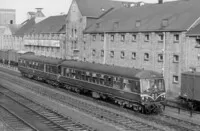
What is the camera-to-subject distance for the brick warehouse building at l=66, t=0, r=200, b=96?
123ft

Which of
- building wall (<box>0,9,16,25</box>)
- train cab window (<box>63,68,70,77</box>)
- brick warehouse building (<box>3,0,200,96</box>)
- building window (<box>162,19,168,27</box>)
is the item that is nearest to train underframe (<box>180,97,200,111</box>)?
brick warehouse building (<box>3,0,200,96</box>)

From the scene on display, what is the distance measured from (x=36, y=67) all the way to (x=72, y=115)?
77.2ft

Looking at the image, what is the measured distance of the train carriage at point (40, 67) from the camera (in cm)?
4347

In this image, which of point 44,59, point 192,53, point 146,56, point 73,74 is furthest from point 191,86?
point 44,59

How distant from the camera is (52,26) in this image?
75.0 meters

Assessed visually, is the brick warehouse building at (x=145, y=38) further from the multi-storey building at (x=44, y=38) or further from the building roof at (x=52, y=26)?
the building roof at (x=52, y=26)

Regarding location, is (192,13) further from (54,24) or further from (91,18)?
(54,24)

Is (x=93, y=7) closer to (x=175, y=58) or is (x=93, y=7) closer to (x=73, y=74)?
(x=73, y=74)

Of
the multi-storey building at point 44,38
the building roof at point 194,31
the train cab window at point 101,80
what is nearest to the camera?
the train cab window at point 101,80

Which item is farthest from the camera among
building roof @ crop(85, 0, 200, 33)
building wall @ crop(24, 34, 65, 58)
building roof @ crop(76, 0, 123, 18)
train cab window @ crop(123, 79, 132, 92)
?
building wall @ crop(24, 34, 65, 58)

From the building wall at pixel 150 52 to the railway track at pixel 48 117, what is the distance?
1637 centimetres

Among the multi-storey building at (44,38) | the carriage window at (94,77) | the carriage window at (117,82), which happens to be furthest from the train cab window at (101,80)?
the multi-storey building at (44,38)

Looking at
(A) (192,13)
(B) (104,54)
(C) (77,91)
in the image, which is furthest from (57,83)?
(A) (192,13)

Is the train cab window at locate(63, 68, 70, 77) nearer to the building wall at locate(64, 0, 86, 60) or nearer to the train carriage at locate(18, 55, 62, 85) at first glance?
the train carriage at locate(18, 55, 62, 85)
